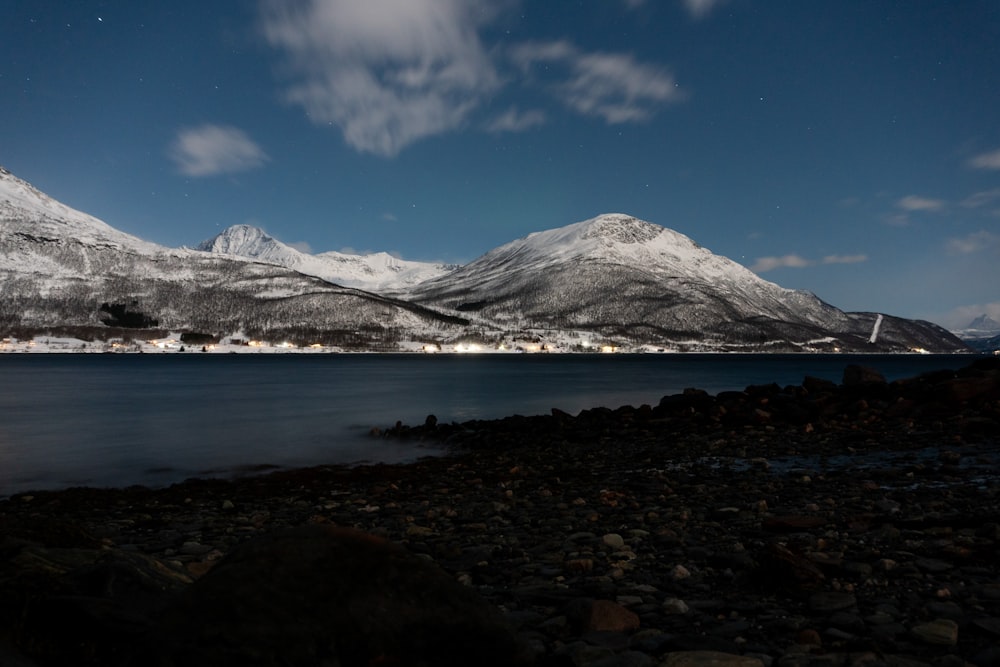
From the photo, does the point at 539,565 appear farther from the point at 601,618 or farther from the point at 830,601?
the point at 830,601

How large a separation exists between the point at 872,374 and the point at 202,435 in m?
44.2

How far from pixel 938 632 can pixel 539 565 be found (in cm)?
488

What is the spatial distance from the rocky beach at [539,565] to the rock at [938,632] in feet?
0.07

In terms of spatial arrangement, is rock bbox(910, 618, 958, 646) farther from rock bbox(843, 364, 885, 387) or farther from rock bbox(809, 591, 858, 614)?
rock bbox(843, 364, 885, 387)

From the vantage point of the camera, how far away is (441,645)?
443 centimetres

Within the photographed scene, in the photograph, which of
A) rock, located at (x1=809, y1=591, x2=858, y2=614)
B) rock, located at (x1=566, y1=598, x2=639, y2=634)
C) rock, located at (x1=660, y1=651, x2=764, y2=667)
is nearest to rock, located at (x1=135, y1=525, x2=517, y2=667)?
rock, located at (x1=660, y1=651, x2=764, y2=667)

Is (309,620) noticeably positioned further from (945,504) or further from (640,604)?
(945,504)

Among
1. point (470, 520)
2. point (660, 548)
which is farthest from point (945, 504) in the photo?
point (470, 520)

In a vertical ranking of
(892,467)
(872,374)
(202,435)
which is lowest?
(202,435)

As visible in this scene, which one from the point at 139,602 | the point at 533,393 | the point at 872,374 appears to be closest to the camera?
the point at 139,602

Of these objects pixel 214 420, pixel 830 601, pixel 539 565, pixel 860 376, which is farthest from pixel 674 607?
pixel 214 420

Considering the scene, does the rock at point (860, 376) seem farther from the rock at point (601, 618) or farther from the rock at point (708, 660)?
the rock at point (708, 660)

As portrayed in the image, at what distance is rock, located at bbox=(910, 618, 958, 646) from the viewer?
Result: 565 centimetres

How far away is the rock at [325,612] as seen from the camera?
3959 millimetres
